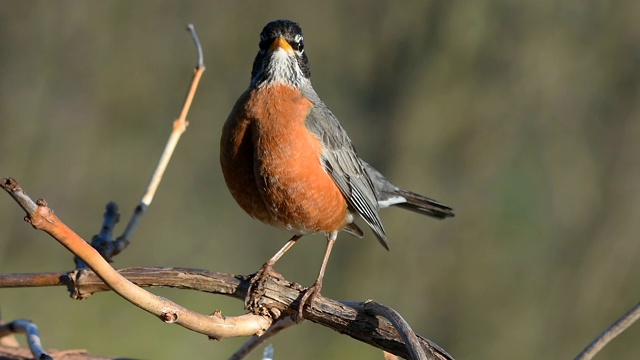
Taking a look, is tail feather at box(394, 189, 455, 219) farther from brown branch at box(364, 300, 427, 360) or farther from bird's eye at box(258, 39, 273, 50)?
brown branch at box(364, 300, 427, 360)

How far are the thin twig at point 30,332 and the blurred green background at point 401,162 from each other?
13.3 feet

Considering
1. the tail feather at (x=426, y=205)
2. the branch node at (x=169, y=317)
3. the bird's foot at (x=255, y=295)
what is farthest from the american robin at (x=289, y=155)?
the branch node at (x=169, y=317)

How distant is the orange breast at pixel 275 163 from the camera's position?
3.62 m

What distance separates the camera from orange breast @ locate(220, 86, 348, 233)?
11.9ft

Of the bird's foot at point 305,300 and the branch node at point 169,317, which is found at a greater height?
the branch node at point 169,317

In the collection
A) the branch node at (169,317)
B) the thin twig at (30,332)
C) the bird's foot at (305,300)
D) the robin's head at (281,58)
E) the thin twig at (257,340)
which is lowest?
the thin twig at (257,340)

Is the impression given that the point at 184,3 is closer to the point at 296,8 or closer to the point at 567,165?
the point at 296,8

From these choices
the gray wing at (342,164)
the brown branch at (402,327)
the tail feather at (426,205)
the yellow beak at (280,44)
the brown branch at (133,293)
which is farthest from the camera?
the tail feather at (426,205)

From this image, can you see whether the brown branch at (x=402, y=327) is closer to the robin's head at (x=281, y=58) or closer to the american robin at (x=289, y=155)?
the american robin at (x=289, y=155)

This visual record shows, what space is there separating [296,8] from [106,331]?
3.23 meters

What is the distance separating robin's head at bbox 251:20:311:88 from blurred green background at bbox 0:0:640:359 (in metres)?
2.69

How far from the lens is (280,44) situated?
4094 millimetres

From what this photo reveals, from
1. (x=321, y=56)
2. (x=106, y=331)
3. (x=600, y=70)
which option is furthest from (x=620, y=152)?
(x=106, y=331)

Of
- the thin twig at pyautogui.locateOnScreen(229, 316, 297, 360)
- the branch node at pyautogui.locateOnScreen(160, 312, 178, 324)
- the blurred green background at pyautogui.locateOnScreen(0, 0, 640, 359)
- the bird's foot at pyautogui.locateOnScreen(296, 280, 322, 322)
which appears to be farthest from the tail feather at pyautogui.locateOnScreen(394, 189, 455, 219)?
the branch node at pyautogui.locateOnScreen(160, 312, 178, 324)
